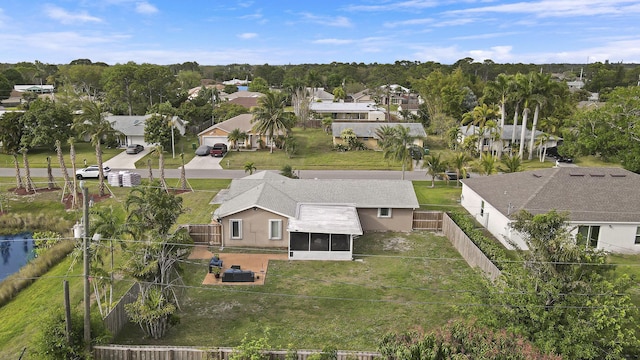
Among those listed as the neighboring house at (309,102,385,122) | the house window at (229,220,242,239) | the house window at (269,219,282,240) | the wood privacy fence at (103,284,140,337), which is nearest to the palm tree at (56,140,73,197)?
the house window at (229,220,242,239)

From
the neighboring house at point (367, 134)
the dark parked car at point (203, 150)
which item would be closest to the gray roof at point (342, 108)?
the neighboring house at point (367, 134)

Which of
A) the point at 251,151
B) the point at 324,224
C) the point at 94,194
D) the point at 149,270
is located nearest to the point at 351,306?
the point at 324,224

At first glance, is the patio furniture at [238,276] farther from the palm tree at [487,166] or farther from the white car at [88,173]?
the white car at [88,173]

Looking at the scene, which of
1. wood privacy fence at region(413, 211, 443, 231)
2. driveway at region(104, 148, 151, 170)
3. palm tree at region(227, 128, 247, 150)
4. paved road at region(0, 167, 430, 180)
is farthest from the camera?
palm tree at region(227, 128, 247, 150)

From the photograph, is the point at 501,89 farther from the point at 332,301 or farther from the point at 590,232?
the point at 332,301

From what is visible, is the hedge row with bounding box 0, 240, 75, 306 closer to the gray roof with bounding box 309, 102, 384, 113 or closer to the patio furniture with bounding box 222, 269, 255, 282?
the patio furniture with bounding box 222, 269, 255, 282

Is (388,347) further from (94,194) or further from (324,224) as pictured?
(94,194)
